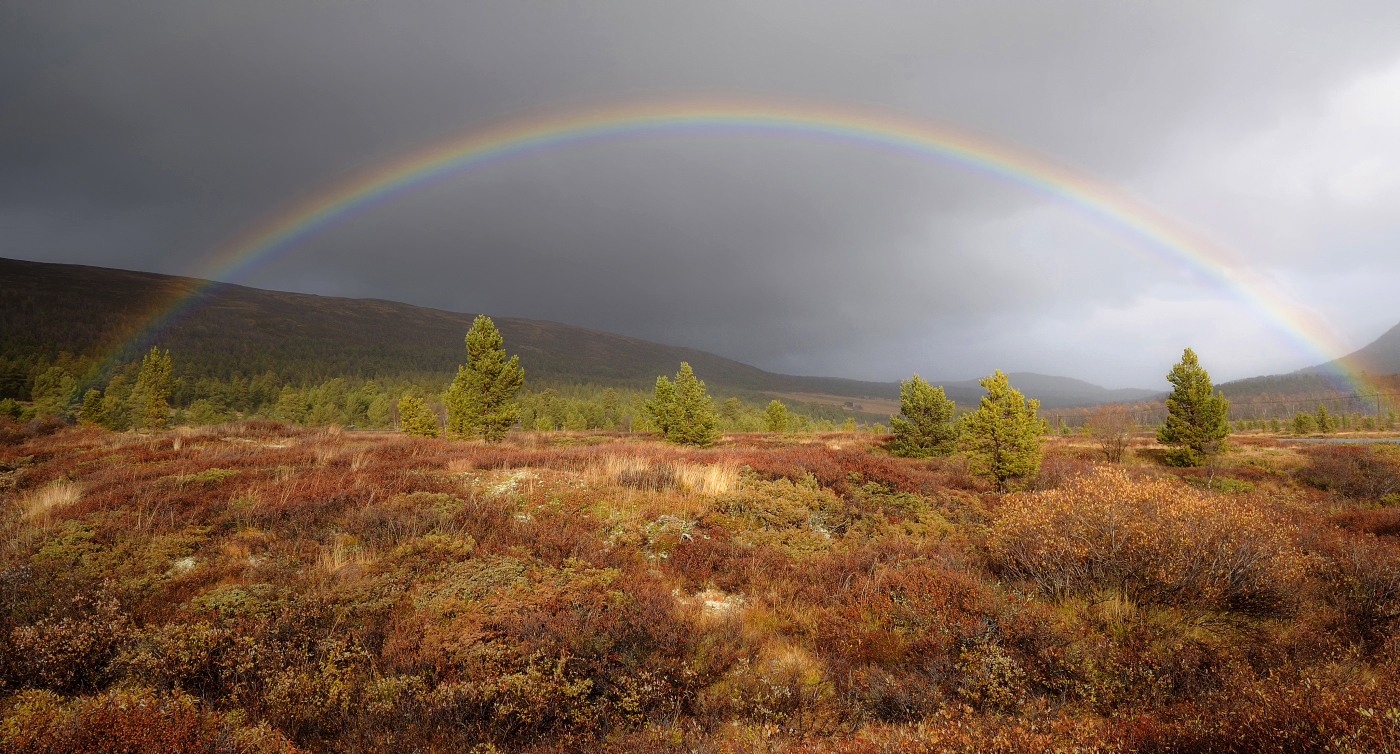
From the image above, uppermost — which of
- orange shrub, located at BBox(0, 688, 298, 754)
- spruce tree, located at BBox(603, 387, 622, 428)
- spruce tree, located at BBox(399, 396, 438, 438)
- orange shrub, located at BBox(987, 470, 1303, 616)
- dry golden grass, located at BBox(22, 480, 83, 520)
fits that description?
orange shrub, located at BBox(987, 470, 1303, 616)

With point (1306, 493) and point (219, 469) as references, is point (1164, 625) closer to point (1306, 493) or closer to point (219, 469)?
point (219, 469)

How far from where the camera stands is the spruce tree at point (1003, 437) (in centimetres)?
1480

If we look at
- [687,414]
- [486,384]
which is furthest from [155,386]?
[687,414]

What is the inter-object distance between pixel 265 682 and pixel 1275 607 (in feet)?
31.5

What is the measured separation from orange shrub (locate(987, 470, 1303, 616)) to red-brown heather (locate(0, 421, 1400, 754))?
4 centimetres

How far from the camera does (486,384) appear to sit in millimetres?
23672

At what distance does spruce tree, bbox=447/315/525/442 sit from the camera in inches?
924

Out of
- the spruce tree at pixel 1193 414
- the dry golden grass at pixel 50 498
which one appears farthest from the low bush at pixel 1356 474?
the dry golden grass at pixel 50 498

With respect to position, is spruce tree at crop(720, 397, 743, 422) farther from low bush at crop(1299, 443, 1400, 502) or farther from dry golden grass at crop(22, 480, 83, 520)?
dry golden grass at crop(22, 480, 83, 520)

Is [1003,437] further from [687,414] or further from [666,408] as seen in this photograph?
[666,408]

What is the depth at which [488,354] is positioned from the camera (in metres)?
23.5

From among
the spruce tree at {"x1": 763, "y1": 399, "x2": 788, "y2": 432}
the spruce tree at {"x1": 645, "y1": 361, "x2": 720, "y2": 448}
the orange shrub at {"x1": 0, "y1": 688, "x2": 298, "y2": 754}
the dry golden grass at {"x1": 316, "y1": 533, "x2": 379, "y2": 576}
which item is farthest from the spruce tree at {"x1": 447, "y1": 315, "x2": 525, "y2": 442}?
the spruce tree at {"x1": 763, "y1": 399, "x2": 788, "y2": 432}

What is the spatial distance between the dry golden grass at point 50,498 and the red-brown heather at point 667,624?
0.09 metres

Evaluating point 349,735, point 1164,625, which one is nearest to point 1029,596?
point 1164,625
